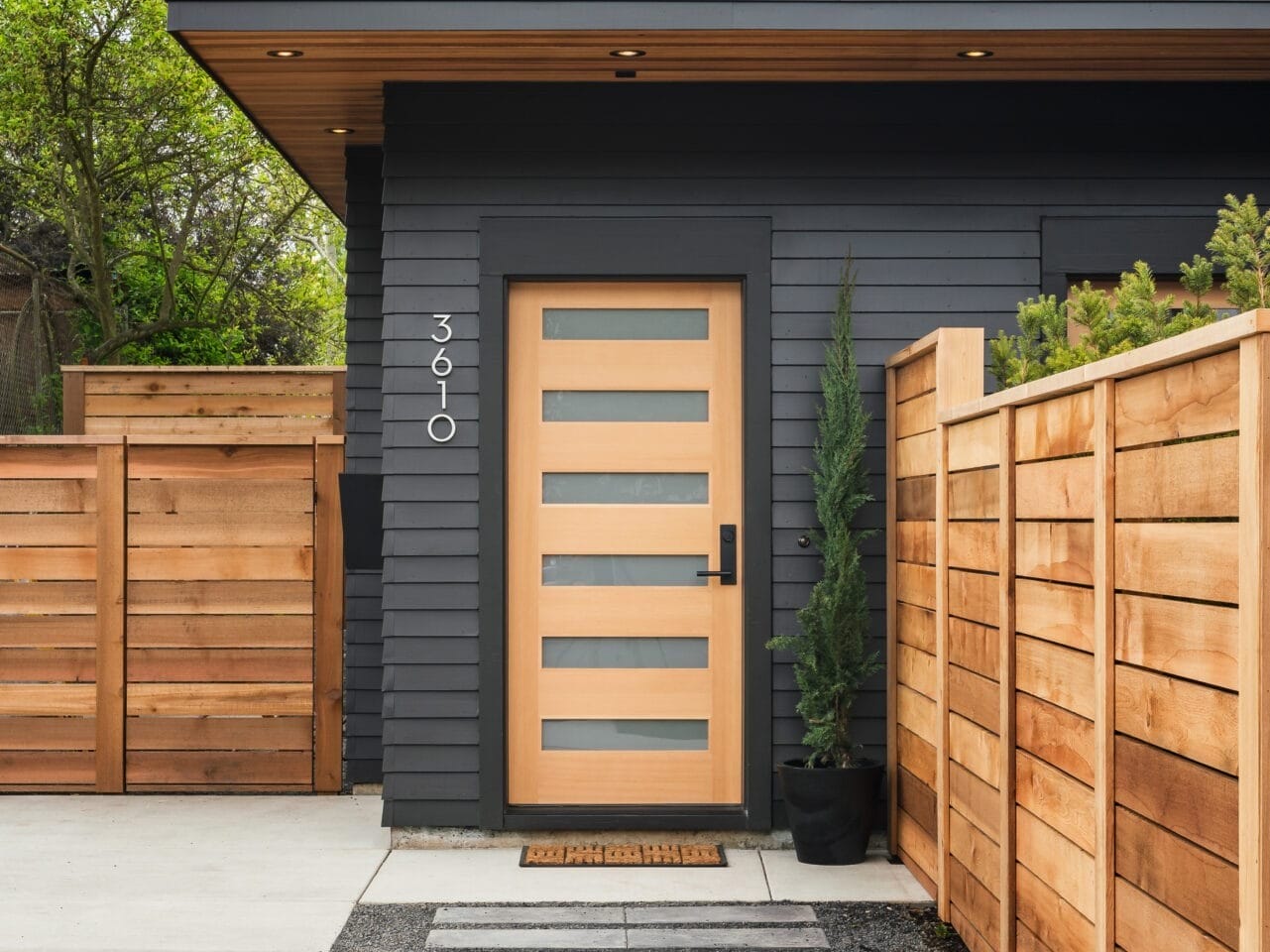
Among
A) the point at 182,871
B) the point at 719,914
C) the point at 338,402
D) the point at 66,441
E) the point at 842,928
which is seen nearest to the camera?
the point at 842,928

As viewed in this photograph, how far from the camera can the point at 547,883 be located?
Answer: 466 cm

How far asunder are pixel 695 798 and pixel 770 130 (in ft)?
8.47

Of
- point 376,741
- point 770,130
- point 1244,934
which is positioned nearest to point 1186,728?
point 1244,934

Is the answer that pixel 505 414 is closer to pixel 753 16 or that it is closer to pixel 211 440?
pixel 211 440

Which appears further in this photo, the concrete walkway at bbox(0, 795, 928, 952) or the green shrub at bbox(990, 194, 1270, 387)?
the concrete walkway at bbox(0, 795, 928, 952)

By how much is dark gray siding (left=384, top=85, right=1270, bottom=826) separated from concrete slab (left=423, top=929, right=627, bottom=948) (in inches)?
41.2

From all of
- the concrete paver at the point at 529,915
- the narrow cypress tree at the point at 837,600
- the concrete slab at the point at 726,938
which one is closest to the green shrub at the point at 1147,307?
the narrow cypress tree at the point at 837,600

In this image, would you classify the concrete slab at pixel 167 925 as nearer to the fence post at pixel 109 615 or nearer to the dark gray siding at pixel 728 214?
the dark gray siding at pixel 728 214

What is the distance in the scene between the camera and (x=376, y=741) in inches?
241

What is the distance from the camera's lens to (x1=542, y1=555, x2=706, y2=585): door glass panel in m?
5.22

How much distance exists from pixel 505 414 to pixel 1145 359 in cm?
302

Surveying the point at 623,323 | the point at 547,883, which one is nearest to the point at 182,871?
the point at 547,883

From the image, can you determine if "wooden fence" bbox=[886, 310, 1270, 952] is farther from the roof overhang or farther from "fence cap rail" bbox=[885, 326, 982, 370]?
the roof overhang

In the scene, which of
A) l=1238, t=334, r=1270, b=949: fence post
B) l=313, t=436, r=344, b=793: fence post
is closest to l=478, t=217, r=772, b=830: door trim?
l=313, t=436, r=344, b=793: fence post
